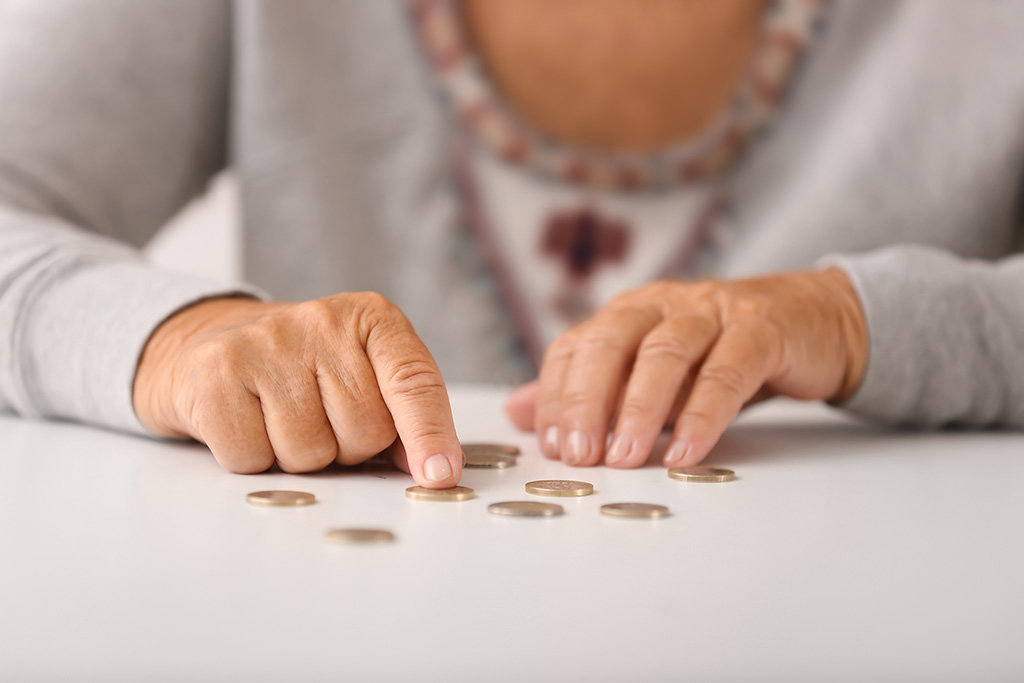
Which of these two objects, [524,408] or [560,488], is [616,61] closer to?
[524,408]

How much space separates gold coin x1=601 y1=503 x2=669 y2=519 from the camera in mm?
514

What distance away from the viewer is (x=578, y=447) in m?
0.68

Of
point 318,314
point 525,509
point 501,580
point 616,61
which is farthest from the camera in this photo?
point 616,61

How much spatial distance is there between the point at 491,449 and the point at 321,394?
0.59ft

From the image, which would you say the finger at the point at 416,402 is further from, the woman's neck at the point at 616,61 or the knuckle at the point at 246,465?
the woman's neck at the point at 616,61

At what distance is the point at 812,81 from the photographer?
1.39 meters

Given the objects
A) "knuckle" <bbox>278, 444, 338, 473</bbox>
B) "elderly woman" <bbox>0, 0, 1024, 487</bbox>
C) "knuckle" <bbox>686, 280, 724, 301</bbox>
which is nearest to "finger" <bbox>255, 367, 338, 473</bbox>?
"knuckle" <bbox>278, 444, 338, 473</bbox>

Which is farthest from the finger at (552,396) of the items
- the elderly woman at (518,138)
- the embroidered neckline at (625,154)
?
the embroidered neckline at (625,154)

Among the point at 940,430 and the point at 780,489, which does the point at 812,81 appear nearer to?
the point at 940,430

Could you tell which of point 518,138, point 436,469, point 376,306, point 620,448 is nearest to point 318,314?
point 376,306

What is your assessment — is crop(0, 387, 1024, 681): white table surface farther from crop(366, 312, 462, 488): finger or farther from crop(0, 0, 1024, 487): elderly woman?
crop(0, 0, 1024, 487): elderly woman

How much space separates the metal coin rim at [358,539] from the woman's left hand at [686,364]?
0.26 metres

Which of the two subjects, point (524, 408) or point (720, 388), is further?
point (524, 408)

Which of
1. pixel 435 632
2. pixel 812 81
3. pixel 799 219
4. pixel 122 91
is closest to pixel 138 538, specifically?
pixel 435 632
